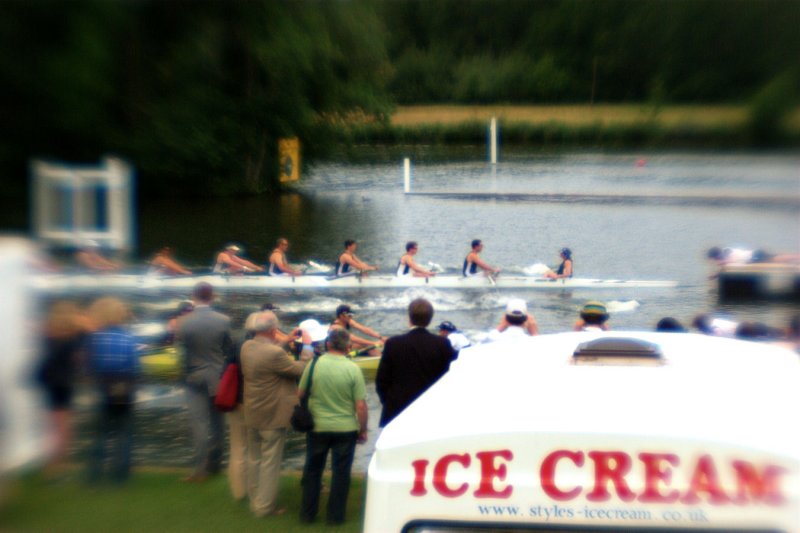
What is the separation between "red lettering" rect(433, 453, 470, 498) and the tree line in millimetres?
14785

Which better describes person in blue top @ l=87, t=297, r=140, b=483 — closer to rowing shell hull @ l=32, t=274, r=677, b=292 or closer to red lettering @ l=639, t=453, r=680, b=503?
red lettering @ l=639, t=453, r=680, b=503

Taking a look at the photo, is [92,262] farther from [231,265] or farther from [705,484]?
[705,484]

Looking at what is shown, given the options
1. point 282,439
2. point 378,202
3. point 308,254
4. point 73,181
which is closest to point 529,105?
point 378,202

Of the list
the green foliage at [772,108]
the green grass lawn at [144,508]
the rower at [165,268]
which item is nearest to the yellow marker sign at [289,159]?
the rower at [165,268]

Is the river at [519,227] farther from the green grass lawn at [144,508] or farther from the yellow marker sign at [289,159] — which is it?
the green grass lawn at [144,508]

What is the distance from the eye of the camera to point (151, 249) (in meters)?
33.2

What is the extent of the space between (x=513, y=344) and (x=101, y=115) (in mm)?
28064

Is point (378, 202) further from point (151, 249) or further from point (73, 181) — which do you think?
point (73, 181)

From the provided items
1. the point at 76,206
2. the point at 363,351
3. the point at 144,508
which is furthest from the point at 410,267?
the point at 144,508

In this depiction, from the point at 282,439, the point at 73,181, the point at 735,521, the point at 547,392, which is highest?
the point at 73,181

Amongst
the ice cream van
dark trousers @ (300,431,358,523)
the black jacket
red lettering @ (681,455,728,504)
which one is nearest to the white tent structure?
dark trousers @ (300,431,358,523)

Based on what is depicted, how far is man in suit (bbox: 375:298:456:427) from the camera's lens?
257 inches

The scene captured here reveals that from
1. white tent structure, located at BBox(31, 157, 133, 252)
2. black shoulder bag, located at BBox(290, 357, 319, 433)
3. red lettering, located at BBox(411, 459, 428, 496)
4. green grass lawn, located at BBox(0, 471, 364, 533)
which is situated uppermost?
white tent structure, located at BBox(31, 157, 133, 252)

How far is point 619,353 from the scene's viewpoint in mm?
2785
